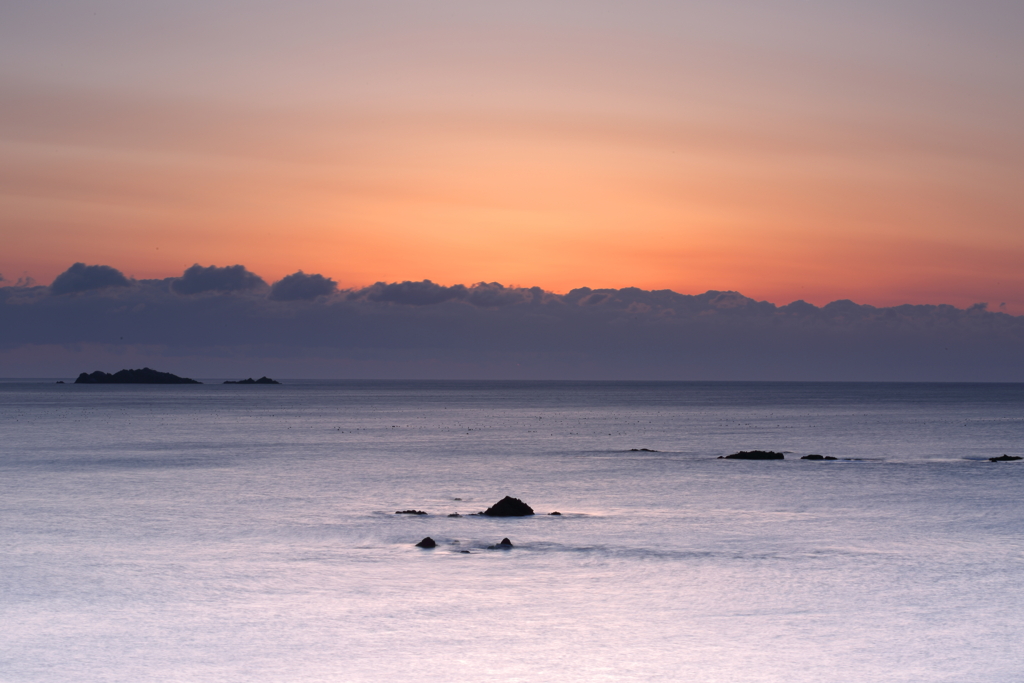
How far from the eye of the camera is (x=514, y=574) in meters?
22.4

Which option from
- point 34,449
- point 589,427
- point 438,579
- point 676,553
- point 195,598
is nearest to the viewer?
point 195,598

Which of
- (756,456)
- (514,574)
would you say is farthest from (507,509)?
(756,456)

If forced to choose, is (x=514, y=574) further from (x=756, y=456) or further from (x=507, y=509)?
(x=756, y=456)

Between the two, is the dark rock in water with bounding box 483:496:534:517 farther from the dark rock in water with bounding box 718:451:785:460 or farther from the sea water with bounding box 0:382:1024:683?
the dark rock in water with bounding box 718:451:785:460

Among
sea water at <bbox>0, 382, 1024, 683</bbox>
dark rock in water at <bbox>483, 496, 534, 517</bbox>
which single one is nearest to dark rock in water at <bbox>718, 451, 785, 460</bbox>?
sea water at <bbox>0, 382, 1024, 683</bbox>

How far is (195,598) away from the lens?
2022 cm

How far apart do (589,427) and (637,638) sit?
3450 inches

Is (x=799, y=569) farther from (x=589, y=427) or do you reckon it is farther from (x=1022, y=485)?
(x=589, y=427)

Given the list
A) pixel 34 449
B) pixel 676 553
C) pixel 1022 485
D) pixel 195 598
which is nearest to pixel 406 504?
pixel 676 553

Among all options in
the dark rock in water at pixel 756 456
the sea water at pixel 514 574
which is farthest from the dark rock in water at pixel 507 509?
the dark rock in water at pixel 756 456

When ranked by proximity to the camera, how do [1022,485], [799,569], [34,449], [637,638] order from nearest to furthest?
[637,638], [799,569], [1022,485], [34,449]

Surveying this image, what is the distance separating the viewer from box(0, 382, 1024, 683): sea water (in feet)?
51.0

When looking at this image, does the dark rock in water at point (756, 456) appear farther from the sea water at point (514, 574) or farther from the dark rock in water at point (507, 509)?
the dark rock in water at point (507, 509)

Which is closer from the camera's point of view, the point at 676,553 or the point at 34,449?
the point at 676,553
